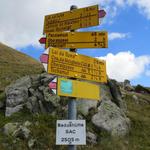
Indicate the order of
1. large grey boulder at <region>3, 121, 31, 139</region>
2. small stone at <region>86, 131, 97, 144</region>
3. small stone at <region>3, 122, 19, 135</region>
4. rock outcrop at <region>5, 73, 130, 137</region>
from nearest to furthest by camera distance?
large grey boulder at <region>3, 121, 31, 139</region>
small stone at <region>3, 122, 19, 135</region>
small stone at <region>86, 131, 97, 144</region>
rock outcrop at <region>5, 73, 130, 137</region>

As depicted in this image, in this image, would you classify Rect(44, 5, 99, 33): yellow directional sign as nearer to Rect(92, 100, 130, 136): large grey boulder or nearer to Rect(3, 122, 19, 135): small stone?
Rect(3, 122, 19, 135): small stone

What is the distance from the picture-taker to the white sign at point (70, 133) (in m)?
7.09

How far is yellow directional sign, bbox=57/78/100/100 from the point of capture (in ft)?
24.0

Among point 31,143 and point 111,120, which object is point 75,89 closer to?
point 31,143

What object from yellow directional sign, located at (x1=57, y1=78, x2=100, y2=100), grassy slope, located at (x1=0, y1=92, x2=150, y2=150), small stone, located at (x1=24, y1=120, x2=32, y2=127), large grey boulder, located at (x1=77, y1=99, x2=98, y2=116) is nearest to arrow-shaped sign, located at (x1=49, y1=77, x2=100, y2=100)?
yellow directional sign, located at (x1=57, y1=78, x2=100, y2=100)

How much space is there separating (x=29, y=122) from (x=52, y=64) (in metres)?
7.26

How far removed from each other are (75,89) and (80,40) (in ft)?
3.93

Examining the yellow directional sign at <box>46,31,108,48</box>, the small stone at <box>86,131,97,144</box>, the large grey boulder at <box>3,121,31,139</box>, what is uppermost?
the yellow directional sign at <box>46,31,108,48</box>

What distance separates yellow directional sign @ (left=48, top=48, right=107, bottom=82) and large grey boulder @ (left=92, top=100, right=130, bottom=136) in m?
6.84

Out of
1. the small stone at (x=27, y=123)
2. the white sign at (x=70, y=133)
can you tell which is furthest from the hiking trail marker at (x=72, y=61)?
the small stone at (x=27, y=123)

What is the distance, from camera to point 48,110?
50.3 feet

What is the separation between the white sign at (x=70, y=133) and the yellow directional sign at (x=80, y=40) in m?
1.87

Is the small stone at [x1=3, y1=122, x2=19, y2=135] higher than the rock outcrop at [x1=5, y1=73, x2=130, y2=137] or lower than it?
lower

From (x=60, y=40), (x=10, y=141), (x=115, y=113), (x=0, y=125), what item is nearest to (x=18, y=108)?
(x=0, y=125)
